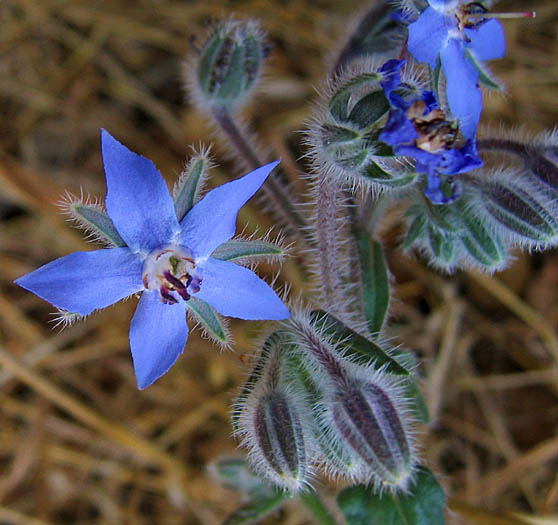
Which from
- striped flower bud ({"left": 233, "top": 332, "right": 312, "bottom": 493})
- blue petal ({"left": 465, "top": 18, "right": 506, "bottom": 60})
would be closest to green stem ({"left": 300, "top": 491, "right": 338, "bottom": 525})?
striped flower bud ({"left": 233, "top": 332, "right": 312, "bottom": 493})

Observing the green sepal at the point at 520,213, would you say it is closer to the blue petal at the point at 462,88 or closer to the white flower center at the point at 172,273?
the blue petal at the point at 462,88

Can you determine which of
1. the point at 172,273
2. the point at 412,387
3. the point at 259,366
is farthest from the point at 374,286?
the point at 172,273

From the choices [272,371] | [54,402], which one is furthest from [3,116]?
[272,371]

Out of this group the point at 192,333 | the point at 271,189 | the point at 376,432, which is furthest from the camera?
the point at 192,333

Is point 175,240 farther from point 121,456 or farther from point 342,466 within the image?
point 121,456

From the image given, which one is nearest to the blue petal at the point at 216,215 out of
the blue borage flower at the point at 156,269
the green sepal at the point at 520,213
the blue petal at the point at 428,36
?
the blue borage flower at the point at 156,269

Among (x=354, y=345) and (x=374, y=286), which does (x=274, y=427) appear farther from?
(x=374, y=286)

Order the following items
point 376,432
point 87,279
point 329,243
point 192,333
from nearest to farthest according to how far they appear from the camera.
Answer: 1. point 87,279
2. point 376,432
3. point 329,243
4. point 192,333
